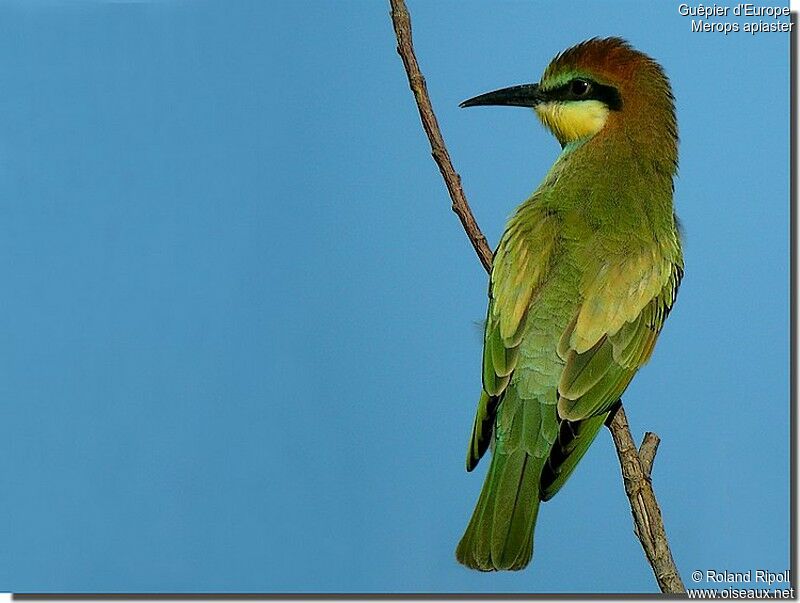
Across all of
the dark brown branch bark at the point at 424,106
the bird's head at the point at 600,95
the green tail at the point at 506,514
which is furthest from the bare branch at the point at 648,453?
the bird's head at the point at 600,95

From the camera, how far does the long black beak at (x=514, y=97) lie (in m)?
1.78

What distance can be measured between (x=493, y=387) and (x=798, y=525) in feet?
2.52

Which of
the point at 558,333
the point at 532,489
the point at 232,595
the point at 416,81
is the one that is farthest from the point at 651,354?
the point at 232,595

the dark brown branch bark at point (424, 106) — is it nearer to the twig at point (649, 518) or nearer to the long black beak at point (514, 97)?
the long black beak at point (514, 97)

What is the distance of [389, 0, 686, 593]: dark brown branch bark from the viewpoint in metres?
1.46

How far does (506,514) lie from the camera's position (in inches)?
59.7

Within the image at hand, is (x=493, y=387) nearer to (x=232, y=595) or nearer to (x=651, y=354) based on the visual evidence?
(x=651, y=354)

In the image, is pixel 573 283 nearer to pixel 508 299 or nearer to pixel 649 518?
pixel 508 299

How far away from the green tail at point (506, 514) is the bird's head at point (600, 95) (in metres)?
0.64

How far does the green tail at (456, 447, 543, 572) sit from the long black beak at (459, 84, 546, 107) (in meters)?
0.66

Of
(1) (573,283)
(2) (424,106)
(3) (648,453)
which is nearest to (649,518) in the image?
(3) (648,453)

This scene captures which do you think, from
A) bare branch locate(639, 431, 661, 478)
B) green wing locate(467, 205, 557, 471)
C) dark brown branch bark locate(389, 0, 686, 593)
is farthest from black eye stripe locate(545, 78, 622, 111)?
bare branch locate(639, 431, 661, 478)

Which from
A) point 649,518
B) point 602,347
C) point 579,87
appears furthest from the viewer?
point 579,87

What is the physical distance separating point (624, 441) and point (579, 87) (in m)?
0.64
